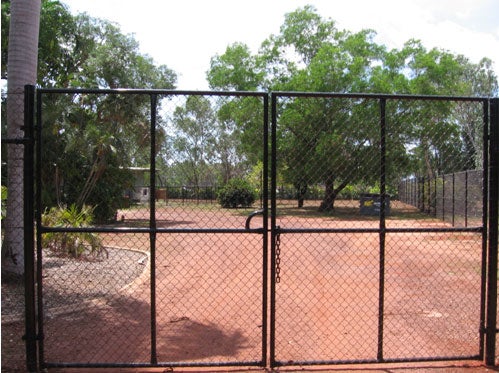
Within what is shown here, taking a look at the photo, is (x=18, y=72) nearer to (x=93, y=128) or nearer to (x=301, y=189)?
(x=301, y=189)

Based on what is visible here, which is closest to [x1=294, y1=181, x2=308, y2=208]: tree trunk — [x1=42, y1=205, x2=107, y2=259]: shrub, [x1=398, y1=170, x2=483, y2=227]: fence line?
[x1=42, y1=205, x2=107, y2=259]: shrub

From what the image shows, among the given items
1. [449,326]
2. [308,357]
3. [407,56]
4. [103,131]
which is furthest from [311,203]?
[407,56]

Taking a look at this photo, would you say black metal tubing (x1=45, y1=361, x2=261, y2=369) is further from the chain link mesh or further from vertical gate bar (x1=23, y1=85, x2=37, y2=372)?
the chain link mesh

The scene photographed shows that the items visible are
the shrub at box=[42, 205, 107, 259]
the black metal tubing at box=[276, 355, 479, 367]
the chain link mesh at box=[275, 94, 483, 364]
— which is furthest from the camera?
the shrub at box=[42, 205, 107, 259]

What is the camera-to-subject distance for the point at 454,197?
770 inches

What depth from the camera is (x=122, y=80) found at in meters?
21.8

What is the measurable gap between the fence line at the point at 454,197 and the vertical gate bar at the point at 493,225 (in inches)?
384

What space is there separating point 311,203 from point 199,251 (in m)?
8.29

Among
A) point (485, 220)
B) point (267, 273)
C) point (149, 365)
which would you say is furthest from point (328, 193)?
point (149, 365)

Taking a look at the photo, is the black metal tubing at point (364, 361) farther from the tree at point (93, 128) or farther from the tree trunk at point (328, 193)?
the tree at point (93, 128)

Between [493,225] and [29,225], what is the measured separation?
4.27 metres

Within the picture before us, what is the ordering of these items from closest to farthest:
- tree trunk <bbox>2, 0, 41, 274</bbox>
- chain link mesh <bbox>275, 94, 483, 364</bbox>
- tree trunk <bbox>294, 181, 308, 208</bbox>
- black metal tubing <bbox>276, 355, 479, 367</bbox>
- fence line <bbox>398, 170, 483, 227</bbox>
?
black metal tubing <bbox>276, 355, 479, 367</bbox> → chain link mesh <bbox>275, 94, 483, 364</bbox> → tree trunk <bbox>294, 181, 308, 208</bbox> → tree trunk <bbox>2, 0, 41, 274</bbox> → fence line <bbox>398, 170, 483, 227</bbox>

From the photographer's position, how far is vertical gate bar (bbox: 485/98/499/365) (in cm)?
444

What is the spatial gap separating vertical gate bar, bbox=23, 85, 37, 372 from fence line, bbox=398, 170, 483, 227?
12468mm
